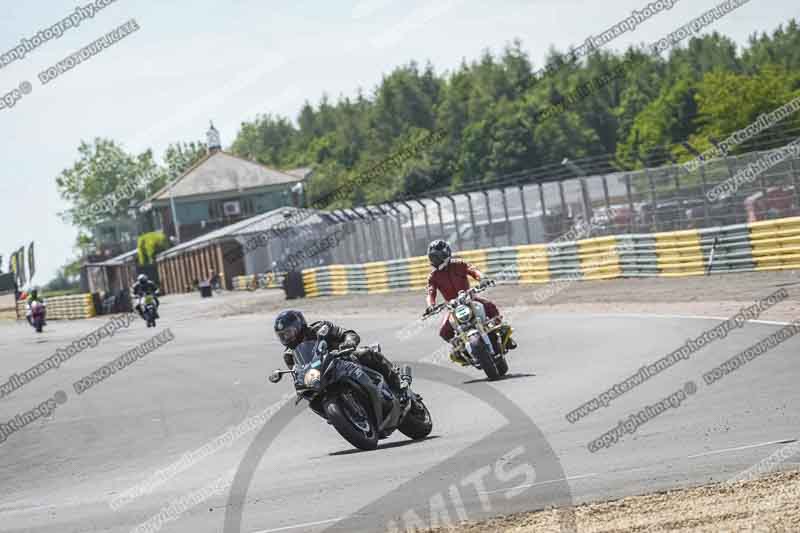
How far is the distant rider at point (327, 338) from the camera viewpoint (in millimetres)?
10430

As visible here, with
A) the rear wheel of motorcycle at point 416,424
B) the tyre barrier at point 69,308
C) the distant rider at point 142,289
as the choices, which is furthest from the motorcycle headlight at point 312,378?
the tyre barrier at point 69,308

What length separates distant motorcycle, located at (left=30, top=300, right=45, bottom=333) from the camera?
152ft

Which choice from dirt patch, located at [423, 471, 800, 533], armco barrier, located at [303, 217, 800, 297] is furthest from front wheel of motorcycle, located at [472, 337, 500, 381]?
armco barrier, located at [303, 217, 800, 297]

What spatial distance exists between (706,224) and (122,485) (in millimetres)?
21522

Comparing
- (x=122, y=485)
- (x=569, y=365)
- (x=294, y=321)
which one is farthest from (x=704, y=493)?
(x=569, y=365)

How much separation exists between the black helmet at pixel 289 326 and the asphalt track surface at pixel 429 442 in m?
1.04

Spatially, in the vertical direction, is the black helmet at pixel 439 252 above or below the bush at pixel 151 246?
below

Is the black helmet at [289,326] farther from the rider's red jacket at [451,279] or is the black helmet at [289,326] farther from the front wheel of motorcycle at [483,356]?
→ the rider's red jacket at [451,279]

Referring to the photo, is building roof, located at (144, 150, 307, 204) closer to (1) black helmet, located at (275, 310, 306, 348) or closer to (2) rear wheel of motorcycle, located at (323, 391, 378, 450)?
(2) rear wheel of motorcycle, located at (323, 391, 378, 450)

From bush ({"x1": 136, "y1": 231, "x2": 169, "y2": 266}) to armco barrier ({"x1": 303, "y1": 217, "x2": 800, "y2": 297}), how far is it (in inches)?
2454

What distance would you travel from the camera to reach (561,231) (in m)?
35.5

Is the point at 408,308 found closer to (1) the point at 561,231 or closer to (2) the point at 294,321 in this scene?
(1) the point at 561,231

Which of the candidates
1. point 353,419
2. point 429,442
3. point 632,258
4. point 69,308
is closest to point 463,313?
point 429,442

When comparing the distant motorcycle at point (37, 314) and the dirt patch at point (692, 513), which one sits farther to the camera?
the distant motorcycle at point (37, 314)
